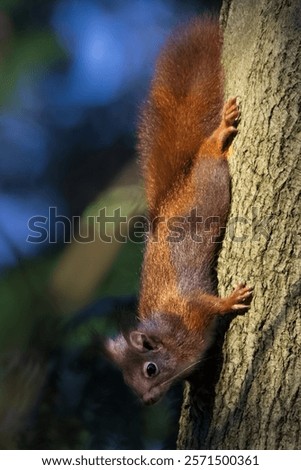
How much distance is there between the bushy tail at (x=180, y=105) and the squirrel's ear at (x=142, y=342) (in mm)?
362

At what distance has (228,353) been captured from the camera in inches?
72.0

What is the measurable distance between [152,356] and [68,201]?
2.50ft

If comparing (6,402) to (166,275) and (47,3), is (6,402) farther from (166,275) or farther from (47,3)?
(47,3)

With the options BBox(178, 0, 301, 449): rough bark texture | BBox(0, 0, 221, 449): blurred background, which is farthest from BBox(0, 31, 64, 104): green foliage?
BBox(178, 0, 301, 449): rough bark texture

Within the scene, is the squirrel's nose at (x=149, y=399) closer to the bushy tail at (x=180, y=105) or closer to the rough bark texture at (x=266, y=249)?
the rough bark texture at (x=266, y=249)

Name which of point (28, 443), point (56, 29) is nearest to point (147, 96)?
point (56, 29)

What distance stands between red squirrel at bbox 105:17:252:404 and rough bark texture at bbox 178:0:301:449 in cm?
19

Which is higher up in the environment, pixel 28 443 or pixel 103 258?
pixel 103 258

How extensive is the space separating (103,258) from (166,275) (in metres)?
0.50

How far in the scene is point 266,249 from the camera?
1.74 meters

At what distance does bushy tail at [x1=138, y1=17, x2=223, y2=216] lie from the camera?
83.6 inches

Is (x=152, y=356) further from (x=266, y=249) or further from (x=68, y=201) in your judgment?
(x=68, y=201)

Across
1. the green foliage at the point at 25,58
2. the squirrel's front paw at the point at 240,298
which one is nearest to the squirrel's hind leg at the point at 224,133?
the squirrel's front paw at the point at 240,298

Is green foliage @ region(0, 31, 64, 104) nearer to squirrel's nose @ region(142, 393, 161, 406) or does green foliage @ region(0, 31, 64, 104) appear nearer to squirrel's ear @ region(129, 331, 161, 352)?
squirrel's ear @ region(129, 331, 161, 352)
